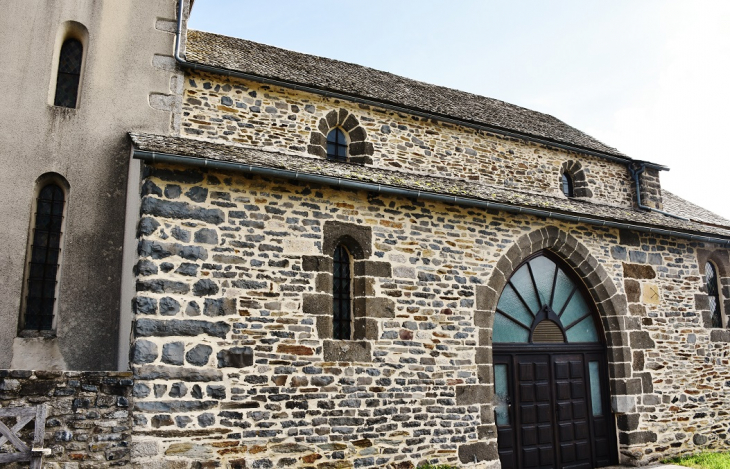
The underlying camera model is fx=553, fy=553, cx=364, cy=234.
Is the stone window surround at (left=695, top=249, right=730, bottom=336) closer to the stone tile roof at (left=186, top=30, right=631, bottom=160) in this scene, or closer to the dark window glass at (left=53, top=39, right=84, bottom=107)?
the stone tile roof at (left=186, top=30, right=631, bottom=160)

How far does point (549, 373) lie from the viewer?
30.4ft

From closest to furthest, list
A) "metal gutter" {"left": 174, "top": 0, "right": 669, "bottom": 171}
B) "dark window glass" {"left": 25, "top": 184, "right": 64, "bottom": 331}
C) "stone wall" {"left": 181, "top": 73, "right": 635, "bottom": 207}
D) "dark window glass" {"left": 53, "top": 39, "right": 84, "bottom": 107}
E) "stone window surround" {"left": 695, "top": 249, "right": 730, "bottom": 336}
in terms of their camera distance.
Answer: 1. "dark window glass" {"left": 25, "top": 184, "right": 64, "bottom": 331}
2. "dark window glass" {"left": 53, "top": 39, "right": 84, "bottom": 107}
3. "metal gutter" {"left": 174, "top": 0, "right": 669, "bottom": 171}
4. "stone wall" {"left": 181, "top": 73, "right": 635, "bottom": 207}
5. "stone window surround" {"left": 695, "top": 249, "right": 730, "bottom": 336}

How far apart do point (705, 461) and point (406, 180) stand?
6955mm

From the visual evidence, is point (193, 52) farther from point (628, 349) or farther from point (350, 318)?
point (628, 349)

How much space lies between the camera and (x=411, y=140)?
9.76 metres

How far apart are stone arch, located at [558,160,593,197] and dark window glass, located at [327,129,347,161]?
4770mm

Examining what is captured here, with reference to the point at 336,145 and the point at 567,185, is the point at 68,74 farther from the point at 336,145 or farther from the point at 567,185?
the point at 567,185

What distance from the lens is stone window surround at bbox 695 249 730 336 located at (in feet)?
34.6

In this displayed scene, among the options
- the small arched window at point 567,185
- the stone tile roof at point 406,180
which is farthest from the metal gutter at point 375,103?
the stone tile roof at point 406,180

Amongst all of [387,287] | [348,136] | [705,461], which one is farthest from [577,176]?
[387,287]

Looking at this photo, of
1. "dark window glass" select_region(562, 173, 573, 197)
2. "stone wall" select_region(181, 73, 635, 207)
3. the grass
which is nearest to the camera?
"stone wall" select_region(181, 73, 635, 207)

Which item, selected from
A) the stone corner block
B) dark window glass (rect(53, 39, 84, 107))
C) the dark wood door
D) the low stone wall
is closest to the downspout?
the dark wood door

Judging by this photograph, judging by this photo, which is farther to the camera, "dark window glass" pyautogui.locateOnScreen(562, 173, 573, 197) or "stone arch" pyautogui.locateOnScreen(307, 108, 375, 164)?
"dark window glass" pyautogui.locateOnScreen(562, 173, 573, 197)

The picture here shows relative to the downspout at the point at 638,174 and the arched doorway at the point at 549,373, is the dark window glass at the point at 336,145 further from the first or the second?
the downspout at the point at 638,174
